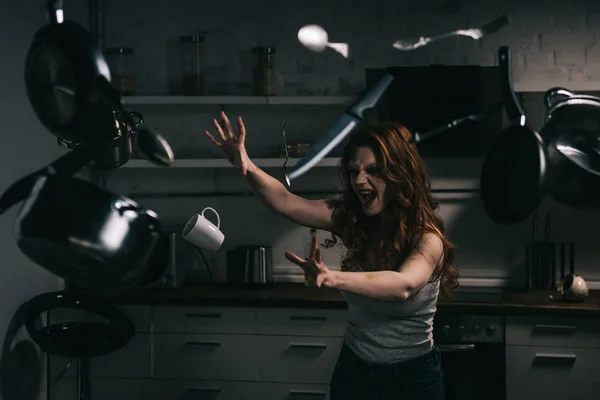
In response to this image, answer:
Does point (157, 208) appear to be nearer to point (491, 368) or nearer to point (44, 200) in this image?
point (491, 368)

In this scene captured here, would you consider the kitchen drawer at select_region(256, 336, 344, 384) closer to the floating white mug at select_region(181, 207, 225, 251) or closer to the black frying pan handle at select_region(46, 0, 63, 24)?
the floating white mug at select_region(181, 207, 225, 251)

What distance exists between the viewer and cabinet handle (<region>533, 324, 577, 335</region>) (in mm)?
3477

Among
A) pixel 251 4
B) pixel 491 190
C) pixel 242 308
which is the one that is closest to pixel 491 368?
pixel 491 190

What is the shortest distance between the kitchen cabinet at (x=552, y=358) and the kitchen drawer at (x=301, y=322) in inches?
29.9

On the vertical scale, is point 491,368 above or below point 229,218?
below

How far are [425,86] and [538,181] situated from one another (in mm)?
879

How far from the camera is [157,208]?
4289 mm

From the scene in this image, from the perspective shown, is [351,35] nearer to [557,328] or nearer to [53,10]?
[557,328]

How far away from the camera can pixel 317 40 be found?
4137 millimetres

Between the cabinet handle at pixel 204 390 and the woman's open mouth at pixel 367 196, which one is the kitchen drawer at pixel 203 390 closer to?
the cabinet handle at pixel 204 390

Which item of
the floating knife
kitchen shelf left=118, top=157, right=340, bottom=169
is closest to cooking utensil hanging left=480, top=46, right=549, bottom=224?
the floating knife

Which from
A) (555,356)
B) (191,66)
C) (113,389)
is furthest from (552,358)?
(191,66)

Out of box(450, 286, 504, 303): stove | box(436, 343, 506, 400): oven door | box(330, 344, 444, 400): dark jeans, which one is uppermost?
box(330, 344, 444, 400): dark jeans

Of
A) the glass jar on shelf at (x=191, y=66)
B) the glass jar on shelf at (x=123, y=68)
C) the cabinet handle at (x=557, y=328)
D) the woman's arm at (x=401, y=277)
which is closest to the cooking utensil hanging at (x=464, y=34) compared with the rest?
the glass jar on shelf at (x=191, y=66)
